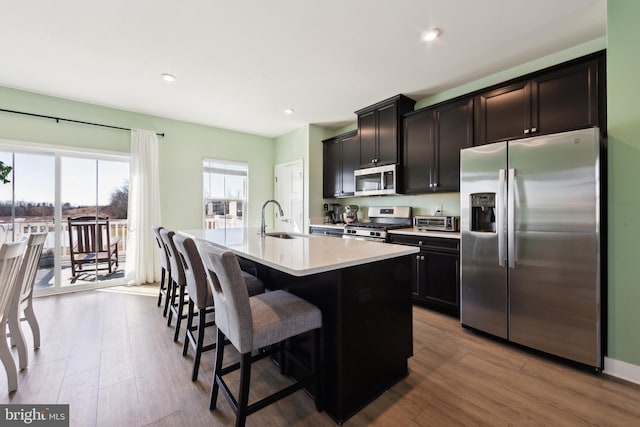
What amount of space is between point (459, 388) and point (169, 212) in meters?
4.54

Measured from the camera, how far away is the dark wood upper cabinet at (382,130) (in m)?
3.70

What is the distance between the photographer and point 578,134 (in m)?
1.93

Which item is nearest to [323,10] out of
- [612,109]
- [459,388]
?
[612,109]

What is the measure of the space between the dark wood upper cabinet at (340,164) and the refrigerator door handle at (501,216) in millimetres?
2274

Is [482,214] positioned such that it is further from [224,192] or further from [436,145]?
[224,192]

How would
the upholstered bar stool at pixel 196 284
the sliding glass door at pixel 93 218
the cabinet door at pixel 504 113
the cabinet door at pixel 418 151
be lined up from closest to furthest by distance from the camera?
1. the upholstered bar stool at pixel 196 284
2. the cabinet door at pixel 504 113
3. the cabinet door at pixel 418 151
4. the sliding glass door at pixel 93 218

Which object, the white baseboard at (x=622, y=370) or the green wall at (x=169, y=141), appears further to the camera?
the green wall at (x=169, y=141)

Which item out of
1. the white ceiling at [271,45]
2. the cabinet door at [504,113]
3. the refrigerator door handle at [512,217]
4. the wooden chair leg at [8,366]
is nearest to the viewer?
the wooden chair leg at [8,366]

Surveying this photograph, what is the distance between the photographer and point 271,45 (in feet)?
8.09

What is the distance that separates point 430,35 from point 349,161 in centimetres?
230

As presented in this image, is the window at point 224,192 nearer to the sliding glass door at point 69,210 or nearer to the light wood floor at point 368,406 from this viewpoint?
the sliding glass door at point 69,210

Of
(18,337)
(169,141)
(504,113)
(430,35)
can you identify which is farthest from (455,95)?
(18,337)

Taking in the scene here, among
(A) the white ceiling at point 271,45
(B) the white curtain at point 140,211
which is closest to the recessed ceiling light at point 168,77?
(A) the white ceiling at point 271,45

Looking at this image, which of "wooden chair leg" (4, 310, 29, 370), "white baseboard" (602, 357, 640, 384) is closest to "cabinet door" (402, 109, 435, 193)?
"white baseboard" (602, 357, 640, 384)
